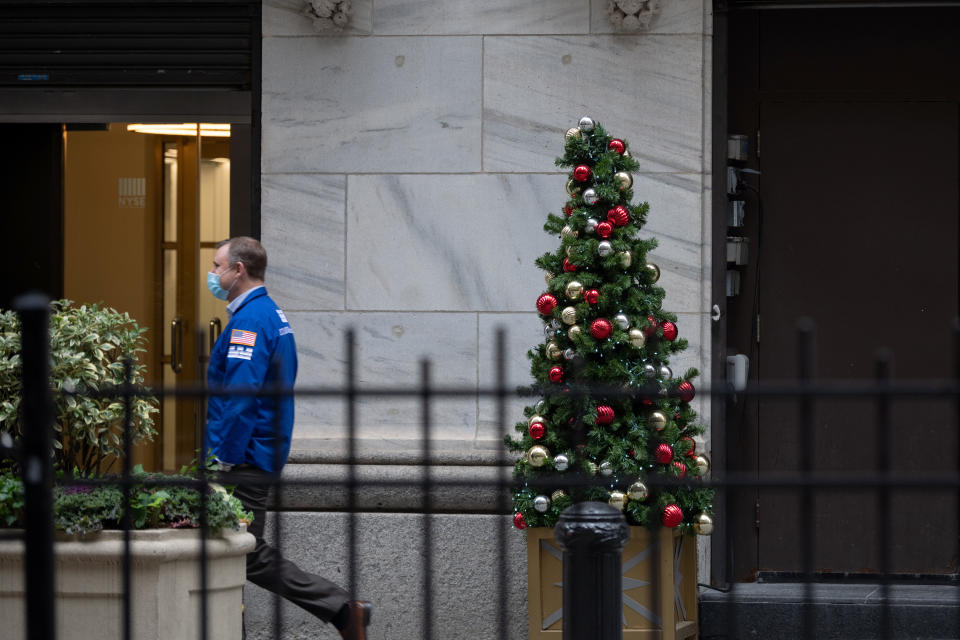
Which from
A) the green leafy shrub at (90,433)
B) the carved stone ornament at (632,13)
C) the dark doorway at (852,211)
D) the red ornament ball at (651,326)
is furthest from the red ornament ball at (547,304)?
the dark doorway at (852,211)

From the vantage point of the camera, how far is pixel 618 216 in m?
6.31

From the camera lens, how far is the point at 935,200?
8.13 m

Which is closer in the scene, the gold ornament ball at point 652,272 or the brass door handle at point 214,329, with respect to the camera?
the gold ornament ball at point 652,272

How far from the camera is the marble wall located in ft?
25.1

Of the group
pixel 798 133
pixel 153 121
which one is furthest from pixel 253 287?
pixel 798 133

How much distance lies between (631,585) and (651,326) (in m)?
1.20

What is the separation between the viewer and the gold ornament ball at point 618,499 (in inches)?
244

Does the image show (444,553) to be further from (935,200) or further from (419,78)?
(935,200)

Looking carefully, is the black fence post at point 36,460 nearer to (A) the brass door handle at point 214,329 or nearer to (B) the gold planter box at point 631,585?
(B) the gold planter box at point 631,585

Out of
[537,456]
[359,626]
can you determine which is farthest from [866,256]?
[359,626]

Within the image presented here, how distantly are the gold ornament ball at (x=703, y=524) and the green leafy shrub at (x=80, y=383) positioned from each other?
252 centimetres

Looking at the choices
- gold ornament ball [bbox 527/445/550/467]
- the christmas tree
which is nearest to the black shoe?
the christmas tree

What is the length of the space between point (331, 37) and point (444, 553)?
2931mm

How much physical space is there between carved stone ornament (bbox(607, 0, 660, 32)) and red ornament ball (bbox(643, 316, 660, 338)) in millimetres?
2009
